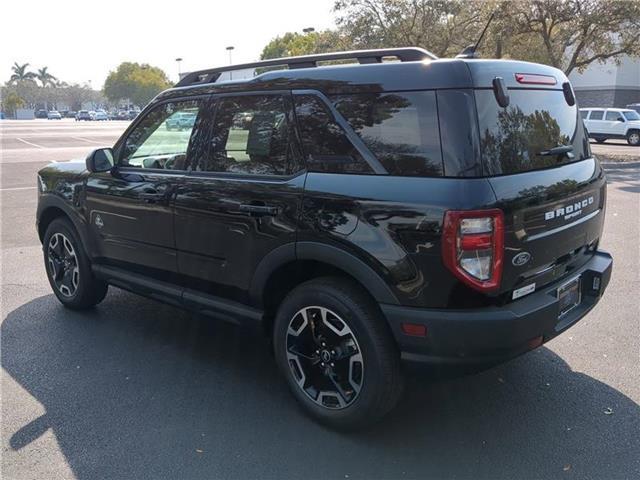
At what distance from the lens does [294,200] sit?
3.07 m

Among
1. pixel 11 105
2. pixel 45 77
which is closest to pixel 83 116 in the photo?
pixel 11 105

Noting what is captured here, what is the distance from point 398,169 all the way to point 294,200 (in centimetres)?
63

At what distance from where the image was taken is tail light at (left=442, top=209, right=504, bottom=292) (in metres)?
→ 2.51

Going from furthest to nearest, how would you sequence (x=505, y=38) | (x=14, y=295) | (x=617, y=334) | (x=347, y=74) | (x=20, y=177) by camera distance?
(x=505, y=38)
(x=20, y=177)
(x=14, y=295)
(x=617, y=334)
(x=347, y=74)

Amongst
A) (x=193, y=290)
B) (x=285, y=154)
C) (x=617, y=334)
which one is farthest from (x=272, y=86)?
(x=617, y=334)

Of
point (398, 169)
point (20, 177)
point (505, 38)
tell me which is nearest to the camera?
point (398, 169)

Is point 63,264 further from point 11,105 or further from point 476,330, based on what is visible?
point 11,105

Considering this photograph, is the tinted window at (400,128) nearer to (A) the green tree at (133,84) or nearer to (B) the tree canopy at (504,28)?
(B) the tree canopy at (504,28)

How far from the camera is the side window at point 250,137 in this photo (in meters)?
3.27

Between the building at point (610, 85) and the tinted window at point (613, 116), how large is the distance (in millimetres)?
21399

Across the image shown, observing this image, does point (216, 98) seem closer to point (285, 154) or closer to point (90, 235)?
point (285, 154)

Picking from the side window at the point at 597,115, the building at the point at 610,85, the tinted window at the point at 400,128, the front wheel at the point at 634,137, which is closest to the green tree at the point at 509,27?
the side window at the point at 597,115

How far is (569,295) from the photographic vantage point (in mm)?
3111

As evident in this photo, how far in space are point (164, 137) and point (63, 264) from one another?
65.6 inches
